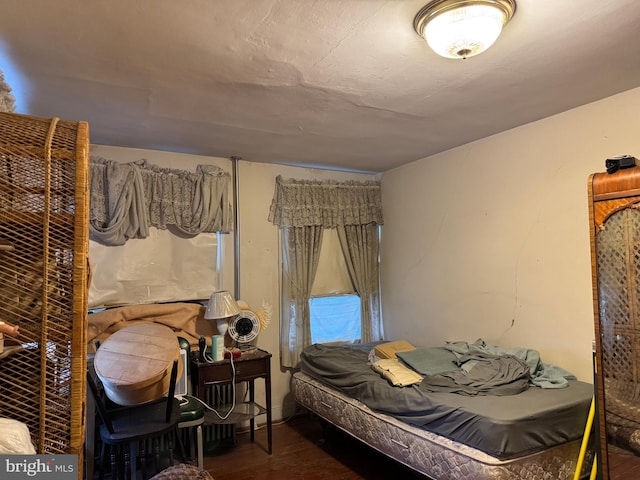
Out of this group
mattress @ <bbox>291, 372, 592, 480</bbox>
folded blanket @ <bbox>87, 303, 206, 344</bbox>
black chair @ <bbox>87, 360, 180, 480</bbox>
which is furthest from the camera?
folded blanket @ <bbox>87, 303, 206, 344</bbox>

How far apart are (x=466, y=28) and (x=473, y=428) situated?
70.3 inches

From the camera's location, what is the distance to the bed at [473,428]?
6.46 ft

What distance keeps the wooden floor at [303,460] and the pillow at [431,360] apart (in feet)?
2.30

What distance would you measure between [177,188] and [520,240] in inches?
106

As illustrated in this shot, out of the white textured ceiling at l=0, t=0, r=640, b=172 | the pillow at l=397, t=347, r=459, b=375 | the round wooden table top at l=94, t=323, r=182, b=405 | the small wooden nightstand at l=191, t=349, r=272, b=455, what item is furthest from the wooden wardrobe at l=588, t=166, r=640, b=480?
the small wooden nightstand at l=191, t=349, r=272, b=455

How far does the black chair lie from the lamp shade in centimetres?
79

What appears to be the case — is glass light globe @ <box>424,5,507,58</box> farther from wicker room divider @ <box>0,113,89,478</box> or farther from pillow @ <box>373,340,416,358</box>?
pillow @ <box>373,340,416,358</box>

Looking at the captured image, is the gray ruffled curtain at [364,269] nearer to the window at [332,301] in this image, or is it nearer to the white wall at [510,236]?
the window at [332,301]

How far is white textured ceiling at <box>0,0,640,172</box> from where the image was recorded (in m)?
1.57

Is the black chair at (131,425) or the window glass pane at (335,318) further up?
the window glass pane at (335,318)

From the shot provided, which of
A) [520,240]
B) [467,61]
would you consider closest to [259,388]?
[520,240]

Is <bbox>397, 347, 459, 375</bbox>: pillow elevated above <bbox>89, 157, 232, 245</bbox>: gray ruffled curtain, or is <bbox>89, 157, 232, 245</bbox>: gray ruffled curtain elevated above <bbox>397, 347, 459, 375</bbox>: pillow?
<bbox>89, 157, 232, 245</bbox>: gray ruffled curtain

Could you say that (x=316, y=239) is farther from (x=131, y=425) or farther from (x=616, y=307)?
(x=616, y=307)

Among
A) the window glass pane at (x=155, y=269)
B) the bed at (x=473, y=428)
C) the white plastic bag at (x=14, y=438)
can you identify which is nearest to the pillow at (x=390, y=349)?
the bed at (x=473, y=428)
